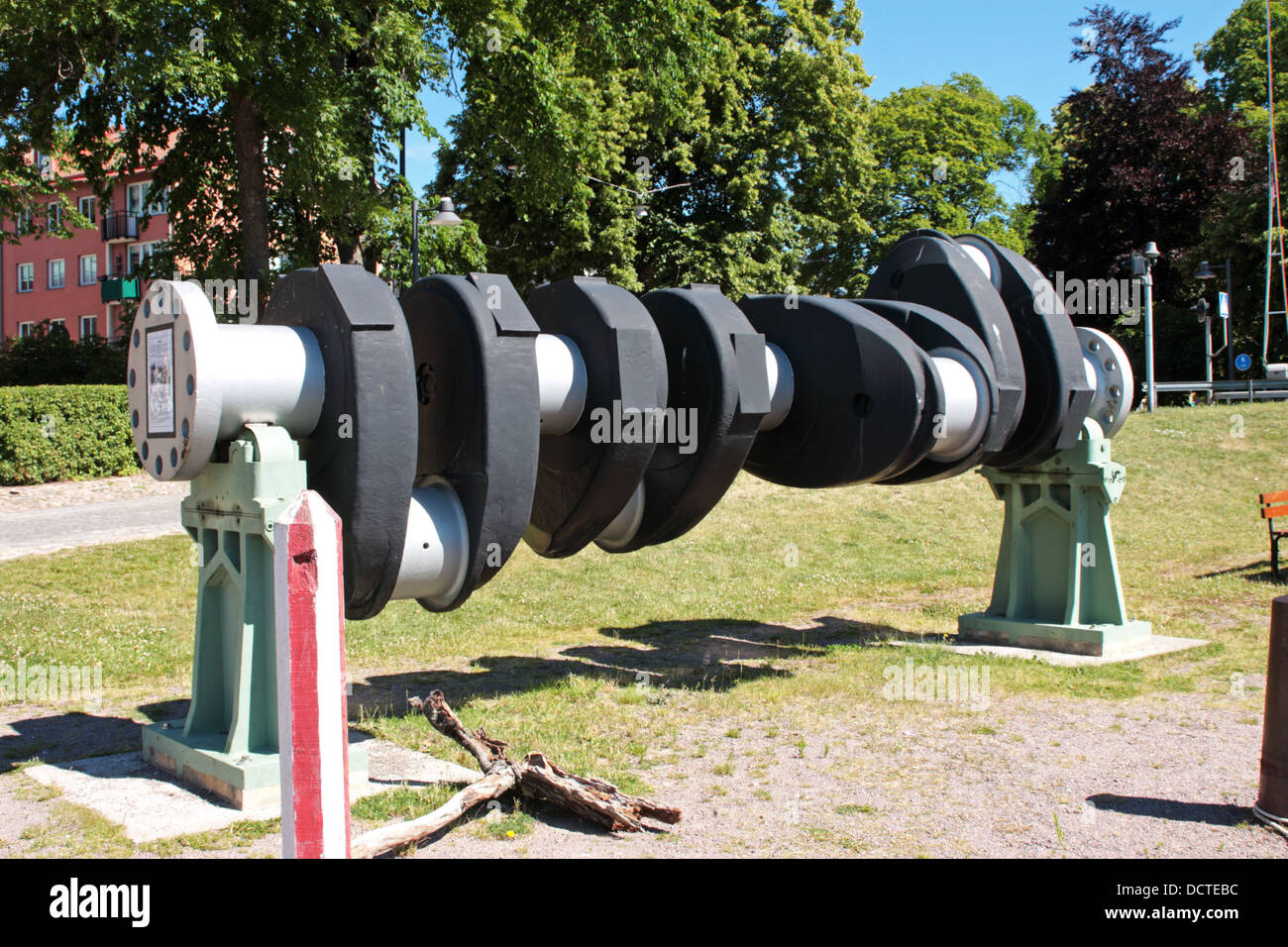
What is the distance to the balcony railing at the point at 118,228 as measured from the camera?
172ft

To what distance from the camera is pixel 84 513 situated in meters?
16.1

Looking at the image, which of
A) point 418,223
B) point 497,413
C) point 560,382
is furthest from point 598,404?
point 418,223

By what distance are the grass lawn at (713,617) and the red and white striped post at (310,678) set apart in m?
3.18

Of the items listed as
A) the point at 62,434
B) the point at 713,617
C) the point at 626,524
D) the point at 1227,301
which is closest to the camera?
the point at 626,524

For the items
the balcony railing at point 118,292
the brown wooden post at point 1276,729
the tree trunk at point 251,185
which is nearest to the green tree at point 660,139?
the tree trunk at point 251,185

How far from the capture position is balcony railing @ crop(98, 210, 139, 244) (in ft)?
172

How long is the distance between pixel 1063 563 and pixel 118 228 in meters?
51.5

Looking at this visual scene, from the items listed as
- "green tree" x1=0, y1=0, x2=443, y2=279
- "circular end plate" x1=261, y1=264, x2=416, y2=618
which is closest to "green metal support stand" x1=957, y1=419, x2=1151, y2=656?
"circular end plate" x1=261, y1=264, x2=416, y2=618

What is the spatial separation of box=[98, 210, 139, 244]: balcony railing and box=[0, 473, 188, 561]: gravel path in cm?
3775

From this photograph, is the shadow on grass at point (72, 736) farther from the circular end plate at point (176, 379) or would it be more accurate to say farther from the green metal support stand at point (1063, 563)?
the green metal support stand at point (1063, 563)

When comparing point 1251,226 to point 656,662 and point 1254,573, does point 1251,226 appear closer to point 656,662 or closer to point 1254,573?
point 1254,573

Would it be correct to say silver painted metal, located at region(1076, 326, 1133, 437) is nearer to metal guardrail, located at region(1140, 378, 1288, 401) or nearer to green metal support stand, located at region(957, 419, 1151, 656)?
green metal support stand, located at region(957, 419, 1151, 656)

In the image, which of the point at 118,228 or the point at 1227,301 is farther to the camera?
the point at 118,228

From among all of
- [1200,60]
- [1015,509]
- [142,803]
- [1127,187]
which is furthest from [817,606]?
[1200,60]
